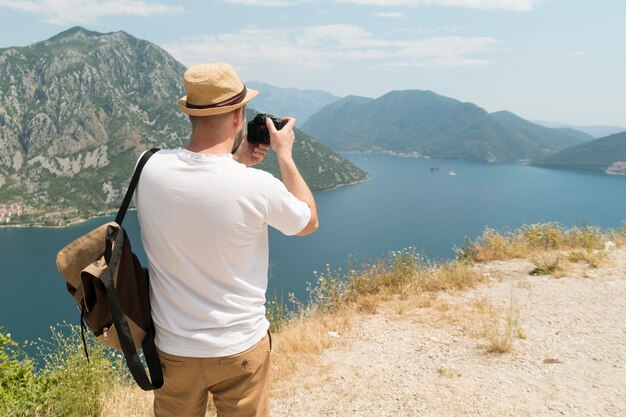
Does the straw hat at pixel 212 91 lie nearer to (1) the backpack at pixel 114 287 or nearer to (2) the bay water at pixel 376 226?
(1) the backpack at pixel 114 287

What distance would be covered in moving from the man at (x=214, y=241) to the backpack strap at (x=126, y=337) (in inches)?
1.6

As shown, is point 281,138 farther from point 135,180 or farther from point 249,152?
point 135,180

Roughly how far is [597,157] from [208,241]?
199252mm

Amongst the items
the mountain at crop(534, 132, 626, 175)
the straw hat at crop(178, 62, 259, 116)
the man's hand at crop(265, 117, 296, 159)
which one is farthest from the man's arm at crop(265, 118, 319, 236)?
the mountain at crop(534, 132, 626, 175)

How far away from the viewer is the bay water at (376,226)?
62.4 meters

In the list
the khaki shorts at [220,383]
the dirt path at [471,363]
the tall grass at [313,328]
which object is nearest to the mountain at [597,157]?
the tall grass at [313,328]

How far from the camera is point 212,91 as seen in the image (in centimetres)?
169

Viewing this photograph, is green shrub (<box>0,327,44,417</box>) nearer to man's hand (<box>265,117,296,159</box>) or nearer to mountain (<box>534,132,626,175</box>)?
man's hand (<box>265,117,296,159</box>)

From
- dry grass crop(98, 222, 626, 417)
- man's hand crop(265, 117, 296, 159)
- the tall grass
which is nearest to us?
man's hand crop(265, 117, 296, 159)

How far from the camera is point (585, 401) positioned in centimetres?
357

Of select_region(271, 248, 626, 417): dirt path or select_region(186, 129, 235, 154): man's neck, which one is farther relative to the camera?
→ select_region(271, 248, 626, 417): dirt path

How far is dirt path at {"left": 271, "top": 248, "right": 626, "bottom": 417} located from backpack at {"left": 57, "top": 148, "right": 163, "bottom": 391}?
7.14 ft

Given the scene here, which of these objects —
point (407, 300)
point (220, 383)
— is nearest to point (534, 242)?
point (407, 300)

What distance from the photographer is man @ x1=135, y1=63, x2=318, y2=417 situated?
165 cm
